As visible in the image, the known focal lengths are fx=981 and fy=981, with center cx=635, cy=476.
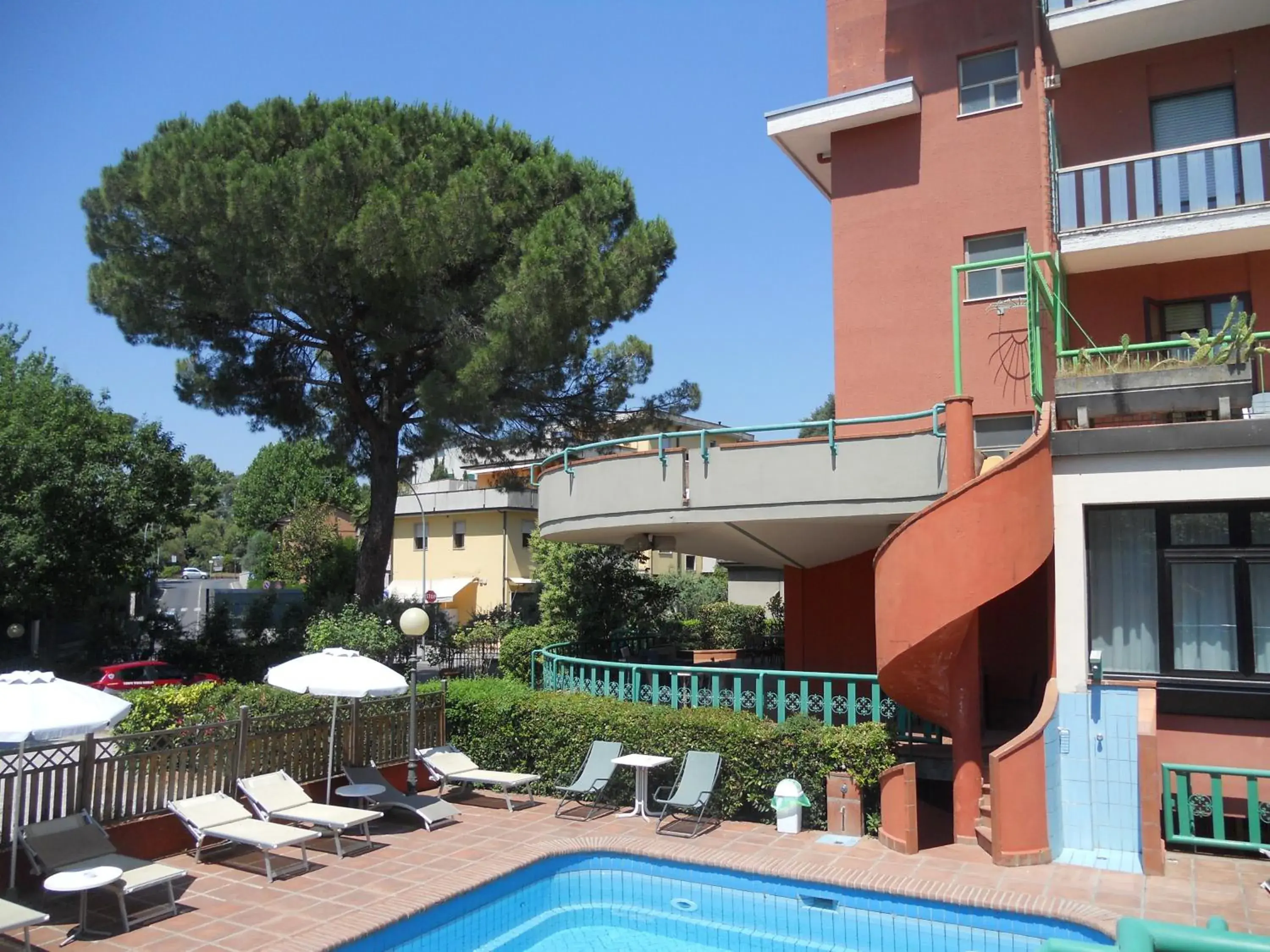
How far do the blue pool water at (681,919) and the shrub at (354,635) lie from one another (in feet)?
44.6

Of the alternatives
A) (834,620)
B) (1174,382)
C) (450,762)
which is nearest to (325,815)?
(450,762)

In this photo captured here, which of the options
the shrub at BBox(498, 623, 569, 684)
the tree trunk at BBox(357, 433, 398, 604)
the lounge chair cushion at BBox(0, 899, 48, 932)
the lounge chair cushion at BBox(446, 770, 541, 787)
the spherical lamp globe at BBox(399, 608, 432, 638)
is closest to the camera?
the lounge chair cushion at BBox(0, 899, 48, 932)

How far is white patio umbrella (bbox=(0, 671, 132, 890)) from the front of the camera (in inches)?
336

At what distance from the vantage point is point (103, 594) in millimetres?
28672

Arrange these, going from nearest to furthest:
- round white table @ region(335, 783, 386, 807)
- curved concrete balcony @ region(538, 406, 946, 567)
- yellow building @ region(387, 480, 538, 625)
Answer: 1. round white table @ region(335, 783, 386, 807)
2. curved concrete balcony @ region(538, 406, 946, 567)
3. yellow building @ region(387, 480, 538, 625)

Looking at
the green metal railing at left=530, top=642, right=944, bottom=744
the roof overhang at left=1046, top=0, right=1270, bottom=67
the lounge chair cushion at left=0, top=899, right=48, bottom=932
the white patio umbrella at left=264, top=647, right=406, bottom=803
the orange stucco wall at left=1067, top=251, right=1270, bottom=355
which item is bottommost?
the lounge chair cushion at left=0, top=899, right=48, bottom=932

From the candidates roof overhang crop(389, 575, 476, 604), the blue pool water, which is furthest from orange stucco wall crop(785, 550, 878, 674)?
roof overhang crop(389, 575, 476, 604)

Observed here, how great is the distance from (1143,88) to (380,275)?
54.4ft

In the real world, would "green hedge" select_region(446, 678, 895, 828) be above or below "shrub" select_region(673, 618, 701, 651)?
below

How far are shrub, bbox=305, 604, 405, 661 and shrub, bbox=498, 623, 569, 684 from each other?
3667mm

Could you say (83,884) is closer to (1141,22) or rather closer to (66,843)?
(66,843)

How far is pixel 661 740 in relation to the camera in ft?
41.9

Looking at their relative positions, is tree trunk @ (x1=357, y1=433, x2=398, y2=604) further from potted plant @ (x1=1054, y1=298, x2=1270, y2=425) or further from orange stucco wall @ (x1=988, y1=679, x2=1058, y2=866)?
orange stucco wall @ (x1=988, y1=679, x2=1058, y2=866)

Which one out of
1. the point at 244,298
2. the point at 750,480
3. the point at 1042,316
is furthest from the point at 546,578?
the point at 1042,316
